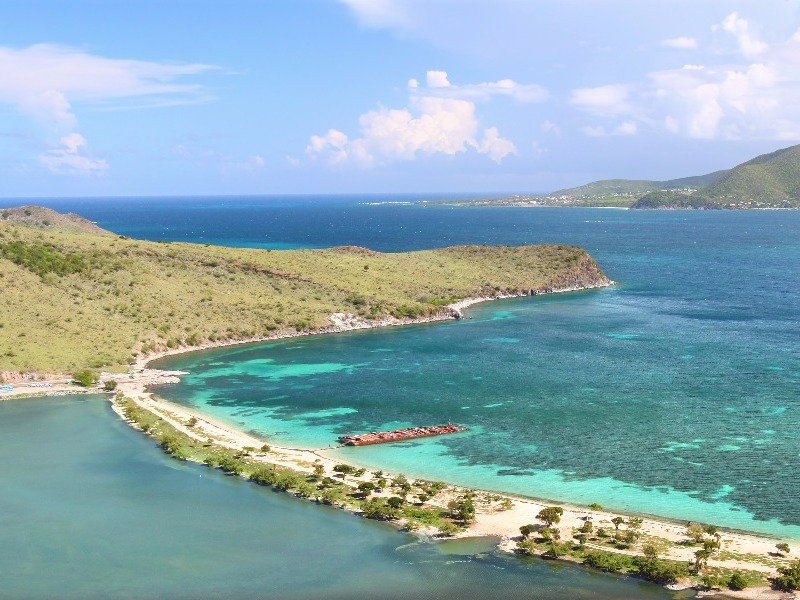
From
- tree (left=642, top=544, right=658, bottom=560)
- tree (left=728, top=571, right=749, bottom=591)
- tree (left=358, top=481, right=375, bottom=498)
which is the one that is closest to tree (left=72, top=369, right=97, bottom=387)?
tree (left=358, top=481, right=375, bottom=498)

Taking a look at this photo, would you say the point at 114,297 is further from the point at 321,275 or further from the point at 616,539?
the point at 616,539

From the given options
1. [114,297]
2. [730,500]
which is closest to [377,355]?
[114,297]

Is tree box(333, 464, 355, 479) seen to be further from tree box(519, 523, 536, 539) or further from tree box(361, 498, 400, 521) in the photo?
tree box(519, 523, 536, 539)

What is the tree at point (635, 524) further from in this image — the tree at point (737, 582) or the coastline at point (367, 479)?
the tree at point (737, 582)

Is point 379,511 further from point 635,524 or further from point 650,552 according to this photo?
point 650,552

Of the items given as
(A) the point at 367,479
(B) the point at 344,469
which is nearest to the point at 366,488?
(A) the point at 367,479

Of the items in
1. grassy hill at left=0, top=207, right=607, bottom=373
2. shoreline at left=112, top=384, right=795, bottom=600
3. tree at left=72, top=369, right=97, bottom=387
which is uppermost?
grassy hill at left=0, top=207, right=607, bottom=373
